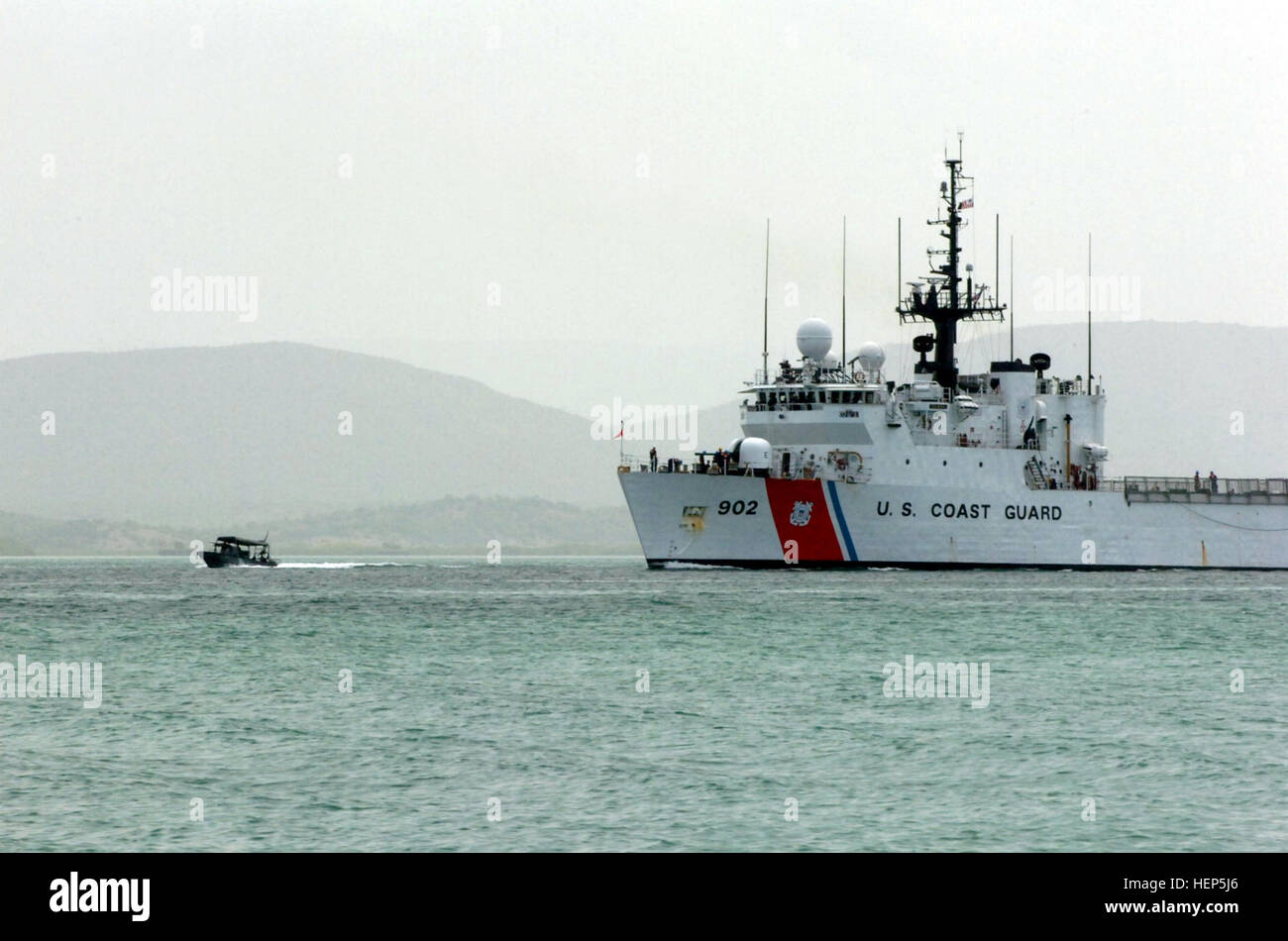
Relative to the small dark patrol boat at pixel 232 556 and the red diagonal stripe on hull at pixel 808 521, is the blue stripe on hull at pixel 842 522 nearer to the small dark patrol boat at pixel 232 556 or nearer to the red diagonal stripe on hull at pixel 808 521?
the red diagonal stripe on hull at pixel 808 521

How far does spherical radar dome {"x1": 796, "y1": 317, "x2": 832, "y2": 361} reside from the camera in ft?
251

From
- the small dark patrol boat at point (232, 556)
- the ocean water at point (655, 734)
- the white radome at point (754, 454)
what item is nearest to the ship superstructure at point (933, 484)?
the white radome at point (754, 454)

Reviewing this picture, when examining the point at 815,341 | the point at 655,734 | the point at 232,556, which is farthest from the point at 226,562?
the point at 655,734

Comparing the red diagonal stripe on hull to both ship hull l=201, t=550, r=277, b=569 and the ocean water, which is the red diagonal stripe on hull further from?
ship hull l=201, t=550, r=277, b=569

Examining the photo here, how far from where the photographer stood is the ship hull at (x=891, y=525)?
68.7 metres

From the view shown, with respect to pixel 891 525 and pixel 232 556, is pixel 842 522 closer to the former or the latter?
pixel 891 525

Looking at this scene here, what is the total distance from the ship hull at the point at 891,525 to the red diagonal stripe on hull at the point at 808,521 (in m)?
0.04

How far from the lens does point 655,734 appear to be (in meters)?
26.7

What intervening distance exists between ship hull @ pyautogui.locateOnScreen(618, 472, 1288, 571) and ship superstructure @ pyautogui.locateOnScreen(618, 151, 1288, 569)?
0.26 ft

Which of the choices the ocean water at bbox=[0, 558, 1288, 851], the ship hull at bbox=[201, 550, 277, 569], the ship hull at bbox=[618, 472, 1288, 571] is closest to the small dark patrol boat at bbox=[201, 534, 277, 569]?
the ship hull at bbox=[201, 550, 277, 569]

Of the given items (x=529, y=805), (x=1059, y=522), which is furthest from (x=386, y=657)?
(x=1059, y=522)

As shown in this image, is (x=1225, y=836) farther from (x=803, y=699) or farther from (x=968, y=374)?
(x=968, y=374)

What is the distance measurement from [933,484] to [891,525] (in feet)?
8.70

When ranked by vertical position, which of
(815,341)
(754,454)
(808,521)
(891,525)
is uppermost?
(815,341)
